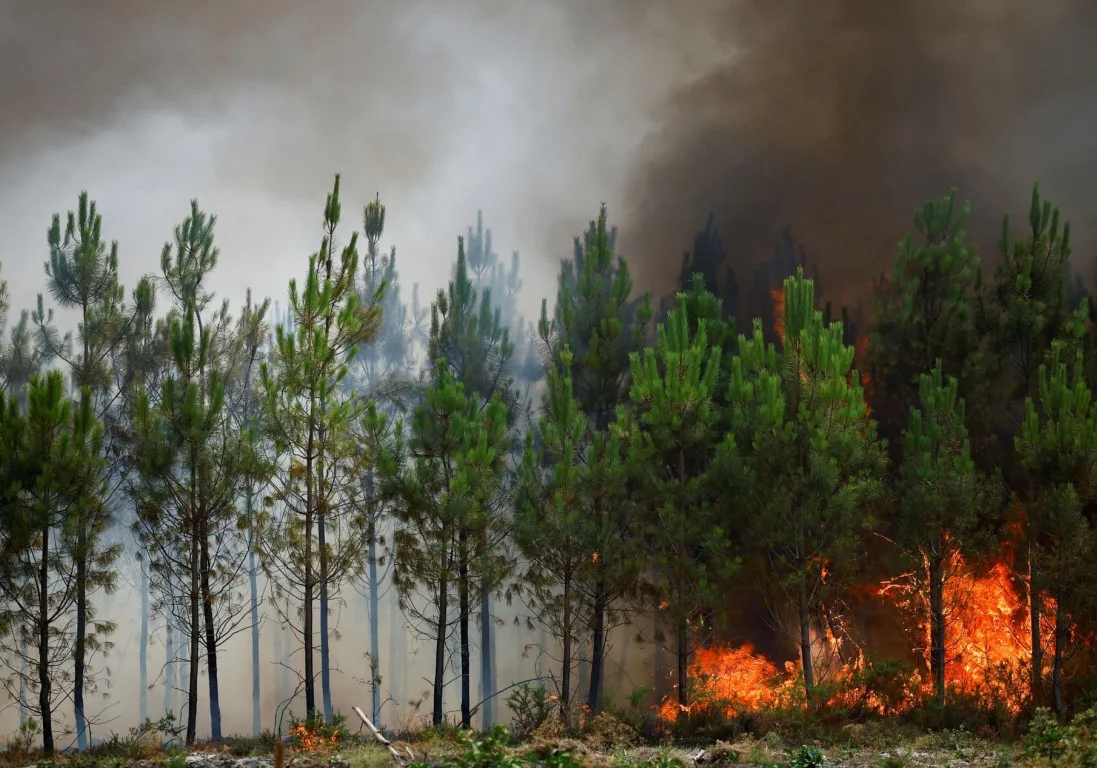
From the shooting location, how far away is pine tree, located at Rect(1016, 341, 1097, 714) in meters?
10.9

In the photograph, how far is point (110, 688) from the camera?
1634 cm

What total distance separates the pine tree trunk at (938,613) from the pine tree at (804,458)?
105cm

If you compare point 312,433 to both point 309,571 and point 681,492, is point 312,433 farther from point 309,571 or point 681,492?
point 681,492

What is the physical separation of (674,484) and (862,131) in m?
8.04

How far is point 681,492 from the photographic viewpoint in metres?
11.9

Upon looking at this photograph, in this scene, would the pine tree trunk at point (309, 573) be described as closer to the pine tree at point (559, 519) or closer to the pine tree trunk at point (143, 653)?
the pine tree at point (559, 519)

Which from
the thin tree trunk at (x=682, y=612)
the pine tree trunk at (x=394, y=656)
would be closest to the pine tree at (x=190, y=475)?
the pine tree trunk at (x=394, y=656)

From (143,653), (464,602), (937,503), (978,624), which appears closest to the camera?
(937,503)

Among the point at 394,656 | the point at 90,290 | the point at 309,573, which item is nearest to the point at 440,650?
the point at 309,573

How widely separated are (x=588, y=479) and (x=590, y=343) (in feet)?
9.45

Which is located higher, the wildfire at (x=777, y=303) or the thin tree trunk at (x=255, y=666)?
the wildfire at (x=777, y=303)

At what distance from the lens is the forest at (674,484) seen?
11.1 metres

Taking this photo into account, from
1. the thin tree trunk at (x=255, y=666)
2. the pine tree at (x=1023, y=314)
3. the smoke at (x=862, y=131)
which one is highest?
the smoke at (x=862, y=131)

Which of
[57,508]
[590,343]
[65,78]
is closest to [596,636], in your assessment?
[590,343]
